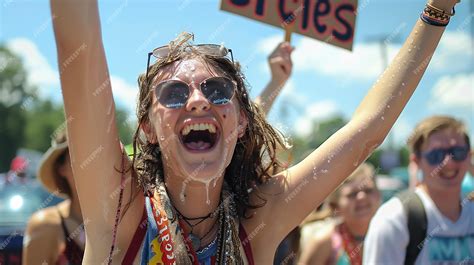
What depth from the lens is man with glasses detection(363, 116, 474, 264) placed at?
11.1ft

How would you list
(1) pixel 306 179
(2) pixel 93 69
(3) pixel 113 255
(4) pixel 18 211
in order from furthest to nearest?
(4) pixel 18 211 < (1) pixel 306 179 < (3) pixel 113 255 < (2) pixel 93 69

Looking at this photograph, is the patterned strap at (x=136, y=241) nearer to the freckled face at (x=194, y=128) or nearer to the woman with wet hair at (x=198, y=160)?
the woman with wet hair at (x=198, y=160)

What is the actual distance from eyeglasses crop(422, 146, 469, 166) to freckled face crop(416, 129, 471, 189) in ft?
0.05

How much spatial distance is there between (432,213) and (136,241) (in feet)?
6.50

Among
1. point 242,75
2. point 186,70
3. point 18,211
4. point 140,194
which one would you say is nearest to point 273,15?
point 242,75

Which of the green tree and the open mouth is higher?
the open mouth

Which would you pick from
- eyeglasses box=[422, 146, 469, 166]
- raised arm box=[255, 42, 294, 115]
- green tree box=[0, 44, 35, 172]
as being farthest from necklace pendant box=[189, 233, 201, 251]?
green tree box=[0, 44, 35, 172]

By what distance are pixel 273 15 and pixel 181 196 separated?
5.52 feet

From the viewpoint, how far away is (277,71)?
11.4 ft

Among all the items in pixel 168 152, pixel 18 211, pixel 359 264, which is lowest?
pixel 18 211

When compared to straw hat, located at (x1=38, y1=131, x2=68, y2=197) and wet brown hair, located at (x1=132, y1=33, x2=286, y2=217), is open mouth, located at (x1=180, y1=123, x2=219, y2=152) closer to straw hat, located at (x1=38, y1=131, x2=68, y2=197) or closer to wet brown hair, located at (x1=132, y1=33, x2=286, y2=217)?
wet brown hair, located at (x1=132, y1=33, x2=286, y2=217)

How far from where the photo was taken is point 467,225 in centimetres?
361

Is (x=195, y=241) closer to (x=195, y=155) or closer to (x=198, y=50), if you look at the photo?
(x=195, y=155)

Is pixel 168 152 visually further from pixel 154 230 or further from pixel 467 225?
pixel 467 225
